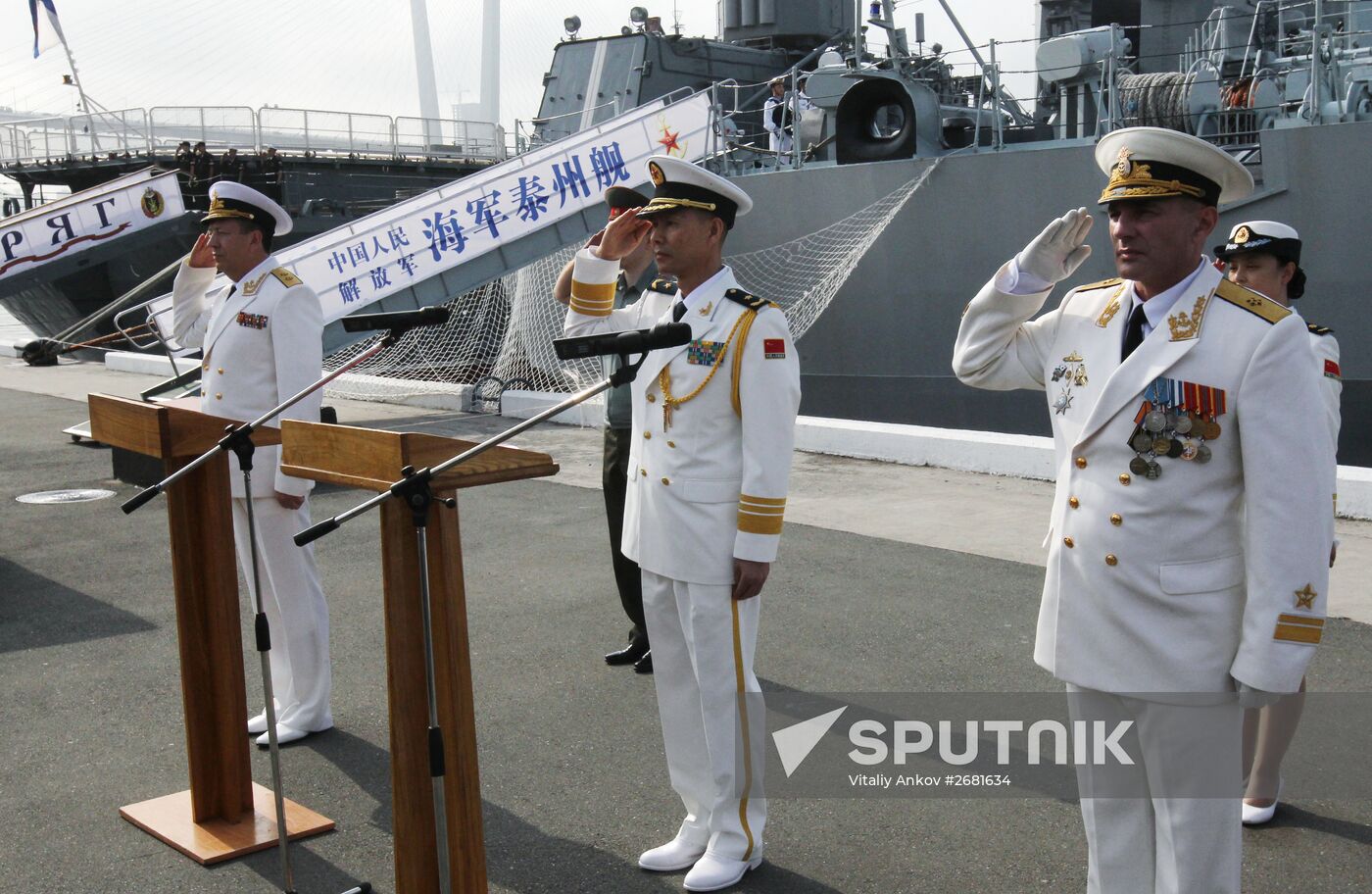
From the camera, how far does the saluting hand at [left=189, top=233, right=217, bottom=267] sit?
4289 mm

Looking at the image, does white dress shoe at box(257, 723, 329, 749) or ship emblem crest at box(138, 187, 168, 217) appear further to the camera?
ship emblem crest at box(138, 187, 168, 217)

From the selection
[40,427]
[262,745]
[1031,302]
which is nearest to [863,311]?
[40,427]

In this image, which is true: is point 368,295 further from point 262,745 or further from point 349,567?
point 262,745

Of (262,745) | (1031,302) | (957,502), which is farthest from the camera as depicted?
(957,502)

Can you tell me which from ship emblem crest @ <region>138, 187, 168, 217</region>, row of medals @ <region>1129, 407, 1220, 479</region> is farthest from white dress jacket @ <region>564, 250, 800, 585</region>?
ship emblem crest @ <region>138, 187, 168, 217</region>

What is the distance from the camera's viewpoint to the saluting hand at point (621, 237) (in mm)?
3283

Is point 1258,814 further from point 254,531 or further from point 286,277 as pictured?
point 286,277

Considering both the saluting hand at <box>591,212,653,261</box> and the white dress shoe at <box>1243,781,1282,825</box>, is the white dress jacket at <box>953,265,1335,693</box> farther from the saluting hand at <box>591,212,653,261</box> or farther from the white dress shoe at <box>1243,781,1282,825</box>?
the white dress shoe at <box>1243,781,1282,825</box>

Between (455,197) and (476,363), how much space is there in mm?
4778

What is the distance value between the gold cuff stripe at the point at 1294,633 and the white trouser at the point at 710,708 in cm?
127

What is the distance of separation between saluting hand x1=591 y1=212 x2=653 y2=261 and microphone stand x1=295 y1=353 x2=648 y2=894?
90 centimetres

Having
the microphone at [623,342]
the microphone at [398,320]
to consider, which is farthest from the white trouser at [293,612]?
the microphone at [623,342]

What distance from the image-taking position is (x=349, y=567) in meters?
6.41

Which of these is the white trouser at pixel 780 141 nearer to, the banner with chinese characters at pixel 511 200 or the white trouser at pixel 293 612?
the banner with chinese characters at pixel 511 200
